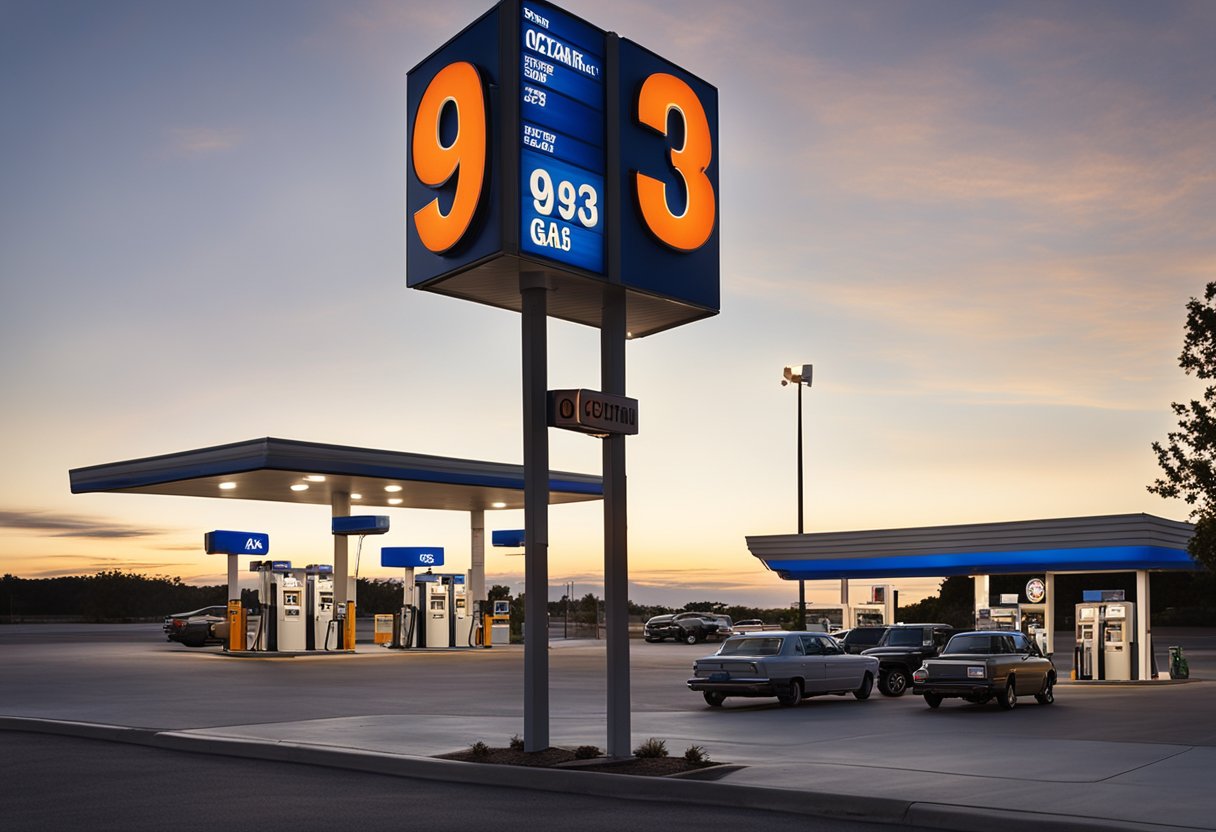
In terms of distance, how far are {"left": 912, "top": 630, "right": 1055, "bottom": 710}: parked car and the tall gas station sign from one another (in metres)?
11.8

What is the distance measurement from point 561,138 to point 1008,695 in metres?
15.4

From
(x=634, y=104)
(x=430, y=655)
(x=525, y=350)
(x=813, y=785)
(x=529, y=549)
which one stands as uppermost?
(x=634, y=104)

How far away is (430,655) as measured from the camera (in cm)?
4347

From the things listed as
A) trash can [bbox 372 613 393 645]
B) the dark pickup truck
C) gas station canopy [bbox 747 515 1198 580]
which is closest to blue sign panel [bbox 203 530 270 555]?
trash can [bbox 372 613 393 645]

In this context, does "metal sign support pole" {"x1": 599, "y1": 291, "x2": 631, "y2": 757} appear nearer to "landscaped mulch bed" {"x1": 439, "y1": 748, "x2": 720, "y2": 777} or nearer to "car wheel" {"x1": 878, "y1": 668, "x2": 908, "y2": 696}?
"landscaped mulch bed" {"x1": 439, "y1": 748, "x2": 720, "y2": 777}

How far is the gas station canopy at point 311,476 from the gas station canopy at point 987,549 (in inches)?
307

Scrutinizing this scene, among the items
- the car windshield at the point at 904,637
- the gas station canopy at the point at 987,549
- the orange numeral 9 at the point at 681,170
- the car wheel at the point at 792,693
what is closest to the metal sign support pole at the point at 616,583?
the orange numeral 9 at the point at 681,170

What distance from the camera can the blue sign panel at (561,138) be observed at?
13.7m

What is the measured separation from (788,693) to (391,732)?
9509 mm

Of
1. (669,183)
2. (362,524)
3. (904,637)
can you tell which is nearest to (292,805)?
(669,183)

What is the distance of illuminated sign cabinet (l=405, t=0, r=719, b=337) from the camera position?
13672 millimetres

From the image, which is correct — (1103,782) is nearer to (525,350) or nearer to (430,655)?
(525,350)

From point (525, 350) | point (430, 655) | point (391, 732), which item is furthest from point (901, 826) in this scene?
point (430, 655)

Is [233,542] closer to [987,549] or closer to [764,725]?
[987,549]
